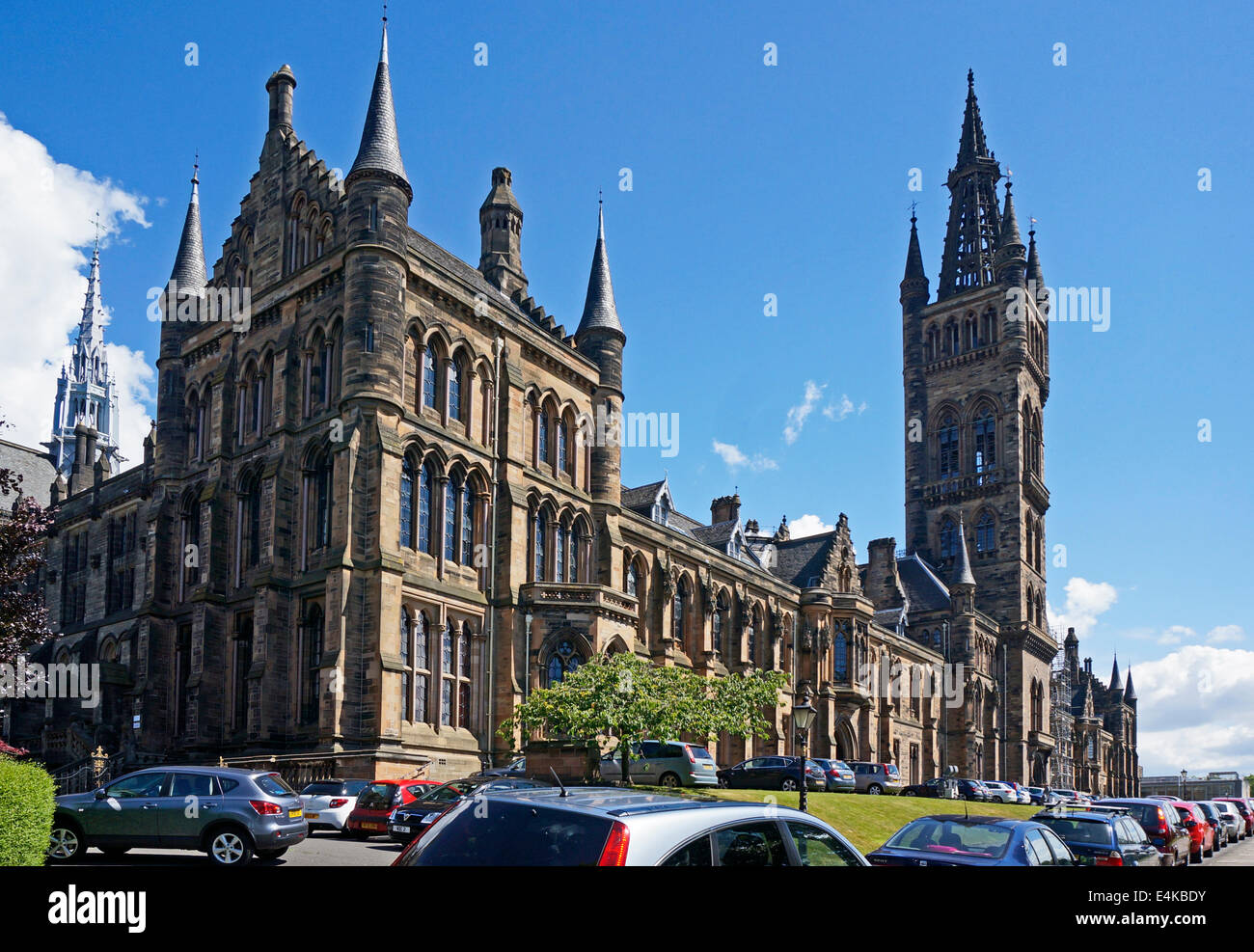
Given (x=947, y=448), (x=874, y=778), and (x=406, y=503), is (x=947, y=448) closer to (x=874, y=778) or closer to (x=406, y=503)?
(x=874, y=778)

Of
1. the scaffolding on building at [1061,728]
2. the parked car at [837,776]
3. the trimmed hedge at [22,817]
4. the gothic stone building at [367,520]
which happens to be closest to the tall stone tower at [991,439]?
the scaffolding on building at [1061,728]

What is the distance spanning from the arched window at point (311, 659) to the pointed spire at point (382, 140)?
13.8m

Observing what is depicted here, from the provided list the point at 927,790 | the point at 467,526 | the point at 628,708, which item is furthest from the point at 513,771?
the point at 927,790

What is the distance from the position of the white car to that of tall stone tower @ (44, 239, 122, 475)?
10005 centimetres

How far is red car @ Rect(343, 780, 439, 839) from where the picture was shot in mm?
23469

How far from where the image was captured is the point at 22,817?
37.8ft

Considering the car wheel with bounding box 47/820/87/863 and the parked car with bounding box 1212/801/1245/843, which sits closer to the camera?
the car wheel with bounding box 47/820/87/863

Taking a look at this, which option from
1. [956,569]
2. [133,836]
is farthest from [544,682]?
[956,569]

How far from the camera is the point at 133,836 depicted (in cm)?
1691

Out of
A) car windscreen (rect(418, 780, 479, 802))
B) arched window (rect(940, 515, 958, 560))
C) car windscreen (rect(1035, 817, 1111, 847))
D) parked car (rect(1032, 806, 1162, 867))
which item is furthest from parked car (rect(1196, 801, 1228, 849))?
arched window (rect(940, 515, 958, 560))

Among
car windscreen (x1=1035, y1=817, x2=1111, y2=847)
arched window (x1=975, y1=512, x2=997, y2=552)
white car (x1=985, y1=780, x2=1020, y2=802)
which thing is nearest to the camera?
car windscreen (x1=1035, y1=817, x2=1111, y2=847)

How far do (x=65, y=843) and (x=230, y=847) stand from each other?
8.03 feet

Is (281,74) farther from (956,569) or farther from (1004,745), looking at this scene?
(1004,745)

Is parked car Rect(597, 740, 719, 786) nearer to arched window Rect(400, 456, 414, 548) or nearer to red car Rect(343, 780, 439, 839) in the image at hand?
arched window Rect(400, 456, 414, 548)
